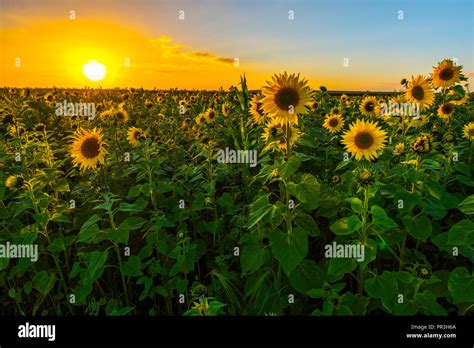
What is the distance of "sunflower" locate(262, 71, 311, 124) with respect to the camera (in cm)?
296

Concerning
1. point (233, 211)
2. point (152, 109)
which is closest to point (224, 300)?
point (233, 211)

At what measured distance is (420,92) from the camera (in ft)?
15.6

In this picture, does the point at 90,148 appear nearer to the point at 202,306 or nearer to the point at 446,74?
the point at 202,306

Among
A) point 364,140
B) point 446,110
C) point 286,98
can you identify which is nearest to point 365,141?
point 364,140

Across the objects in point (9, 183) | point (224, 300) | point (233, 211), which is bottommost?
point (224, 300)

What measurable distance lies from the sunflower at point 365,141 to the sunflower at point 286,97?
0.71 metres

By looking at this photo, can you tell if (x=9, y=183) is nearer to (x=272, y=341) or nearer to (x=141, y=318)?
(x=141, y=318)

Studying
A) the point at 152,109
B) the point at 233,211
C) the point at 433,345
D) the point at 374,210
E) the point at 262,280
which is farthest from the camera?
the point at 152,109

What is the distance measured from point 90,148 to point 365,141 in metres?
2.47

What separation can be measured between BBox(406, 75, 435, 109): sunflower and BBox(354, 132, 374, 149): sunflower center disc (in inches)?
66.0

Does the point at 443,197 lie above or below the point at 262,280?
above

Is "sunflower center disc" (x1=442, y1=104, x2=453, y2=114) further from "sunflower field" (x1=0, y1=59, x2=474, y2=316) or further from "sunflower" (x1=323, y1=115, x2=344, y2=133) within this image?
"sunflower" (x1=323, y1=115, x2=344, y2=133)

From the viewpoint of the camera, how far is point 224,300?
3096mm

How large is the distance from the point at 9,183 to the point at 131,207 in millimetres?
1105
